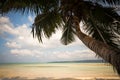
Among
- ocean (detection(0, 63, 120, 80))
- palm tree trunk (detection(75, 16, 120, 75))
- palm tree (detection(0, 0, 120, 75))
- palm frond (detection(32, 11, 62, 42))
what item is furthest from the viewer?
ocean (detection(0, 63, 120, 80))

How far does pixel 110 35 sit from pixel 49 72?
2.62 metres

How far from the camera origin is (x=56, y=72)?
4.95 meters

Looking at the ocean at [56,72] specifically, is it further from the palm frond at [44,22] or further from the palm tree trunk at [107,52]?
the palm tree trunk at [107,52]

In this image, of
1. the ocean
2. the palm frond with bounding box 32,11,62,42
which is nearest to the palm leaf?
the palm frond with bounding box 32,11,62,42

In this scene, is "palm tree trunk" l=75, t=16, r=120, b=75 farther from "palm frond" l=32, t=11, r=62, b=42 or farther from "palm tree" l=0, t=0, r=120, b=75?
"palm frond" l=32, t=11, r=62, b=42

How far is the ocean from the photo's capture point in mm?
4621

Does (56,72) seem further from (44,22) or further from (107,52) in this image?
(107,52)

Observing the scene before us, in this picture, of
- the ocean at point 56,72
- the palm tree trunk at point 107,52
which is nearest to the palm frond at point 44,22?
the palm tree trunk at point 107,52

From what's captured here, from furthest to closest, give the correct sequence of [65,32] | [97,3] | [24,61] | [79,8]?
[24,61]
[65,32]
[97,3]
[79,8]

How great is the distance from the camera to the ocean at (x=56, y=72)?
4621 mm

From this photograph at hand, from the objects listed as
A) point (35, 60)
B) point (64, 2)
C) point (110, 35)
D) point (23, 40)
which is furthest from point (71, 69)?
point (64, 2)

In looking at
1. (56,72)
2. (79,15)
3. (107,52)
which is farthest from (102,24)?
(56,72)

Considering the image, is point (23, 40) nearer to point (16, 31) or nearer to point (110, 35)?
point (16, 31)

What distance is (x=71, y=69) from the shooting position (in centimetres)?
495
